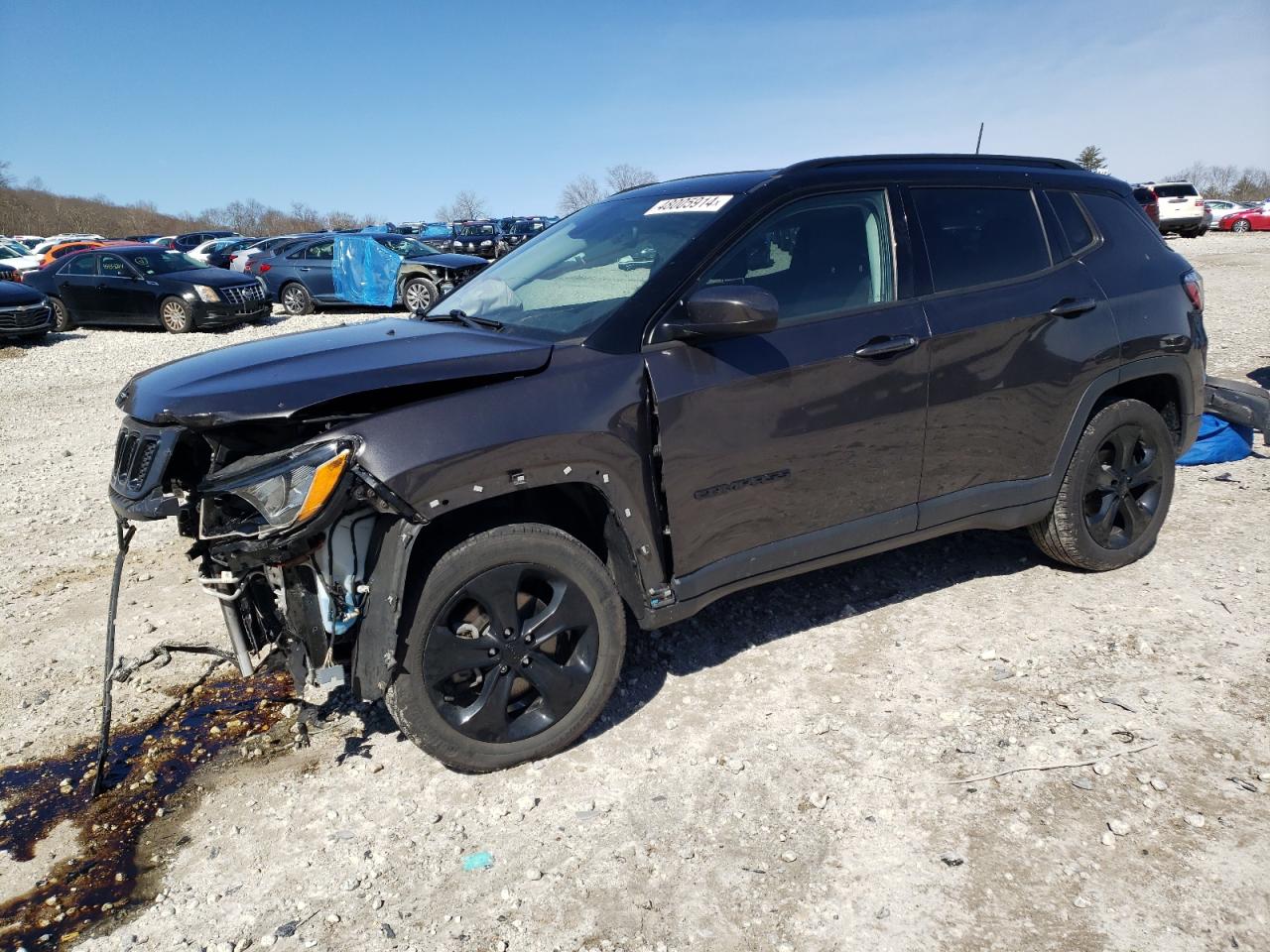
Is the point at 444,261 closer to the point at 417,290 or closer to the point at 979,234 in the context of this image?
the point at 417,290

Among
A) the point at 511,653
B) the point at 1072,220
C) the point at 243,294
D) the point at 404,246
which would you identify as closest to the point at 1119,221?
the point at 1072,220

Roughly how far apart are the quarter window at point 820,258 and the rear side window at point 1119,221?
1352 millimetres

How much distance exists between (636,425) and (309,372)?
1.07 metres

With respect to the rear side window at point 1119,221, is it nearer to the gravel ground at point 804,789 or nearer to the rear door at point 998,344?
the rear door at point 998,344

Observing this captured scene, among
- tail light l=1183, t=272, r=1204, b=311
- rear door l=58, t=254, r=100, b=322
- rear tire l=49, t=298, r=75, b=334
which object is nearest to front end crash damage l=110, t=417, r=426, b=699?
tail light l=1183, t=272, r=1204, b=311

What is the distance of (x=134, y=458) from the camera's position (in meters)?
2.82

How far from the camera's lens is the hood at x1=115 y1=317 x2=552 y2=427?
2590 millimetres

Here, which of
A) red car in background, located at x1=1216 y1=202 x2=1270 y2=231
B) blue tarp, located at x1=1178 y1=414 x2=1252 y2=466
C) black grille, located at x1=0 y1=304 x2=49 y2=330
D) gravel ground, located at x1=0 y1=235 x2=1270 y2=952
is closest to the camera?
gravel ground, located at x1=0 y1=235 x2=1270 y2=952

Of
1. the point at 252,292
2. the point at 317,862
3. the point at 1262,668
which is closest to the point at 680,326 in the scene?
the point at 317,862

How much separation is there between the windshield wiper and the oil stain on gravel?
171 cm

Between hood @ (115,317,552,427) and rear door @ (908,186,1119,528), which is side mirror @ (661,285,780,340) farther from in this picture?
rear door @ (908,186,1119,528)

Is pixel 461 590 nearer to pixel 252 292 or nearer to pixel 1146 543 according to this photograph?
pixel 1146 543

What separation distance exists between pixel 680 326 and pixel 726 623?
1629mm

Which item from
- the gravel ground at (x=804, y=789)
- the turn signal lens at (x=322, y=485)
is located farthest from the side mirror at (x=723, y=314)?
the gravel ground at (x=804, y=789)
